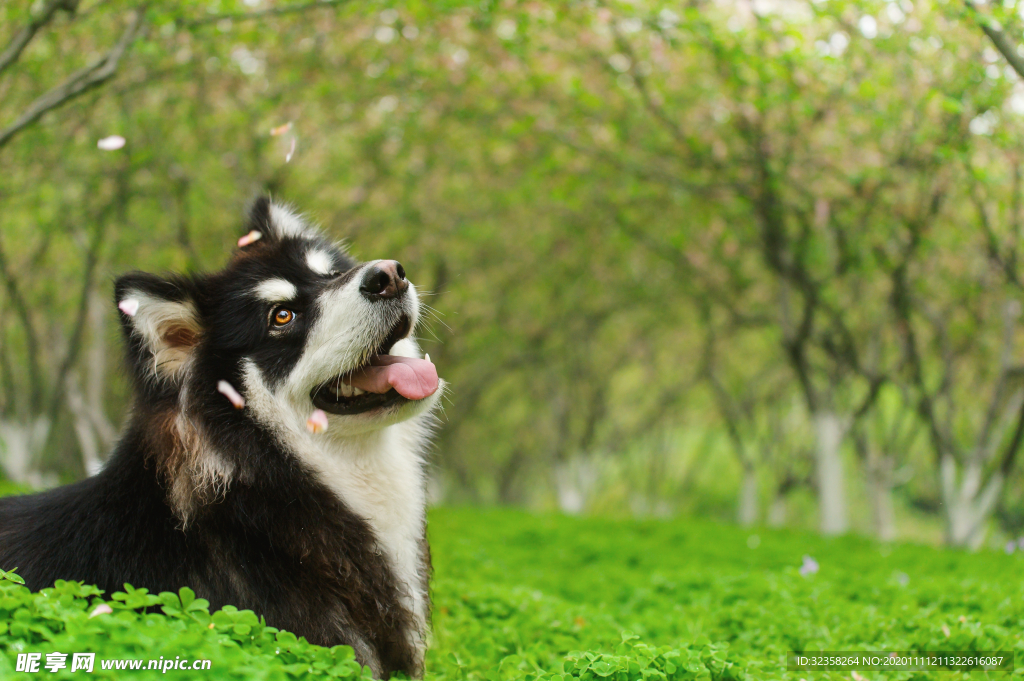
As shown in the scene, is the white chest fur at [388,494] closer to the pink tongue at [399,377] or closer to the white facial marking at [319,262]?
the pink tongue at [399,377]

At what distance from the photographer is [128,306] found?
11.3 feet

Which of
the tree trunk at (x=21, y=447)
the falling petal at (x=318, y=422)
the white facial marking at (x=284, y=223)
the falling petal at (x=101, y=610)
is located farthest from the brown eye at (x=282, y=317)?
the tree trunk at (x=21, y=447)

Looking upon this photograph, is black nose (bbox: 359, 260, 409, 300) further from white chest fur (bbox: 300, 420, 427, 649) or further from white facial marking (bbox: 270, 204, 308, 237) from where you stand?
white facial marking (bbox: 270, 204, 308, 237)

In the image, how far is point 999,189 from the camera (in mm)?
9758

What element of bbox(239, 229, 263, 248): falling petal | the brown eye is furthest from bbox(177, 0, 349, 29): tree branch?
the brown eye

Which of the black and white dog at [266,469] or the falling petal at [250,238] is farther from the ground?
the falling petal at [250,238]

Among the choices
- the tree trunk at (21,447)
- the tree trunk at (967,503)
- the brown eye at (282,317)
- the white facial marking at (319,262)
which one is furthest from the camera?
the tree trunk at (21,447)

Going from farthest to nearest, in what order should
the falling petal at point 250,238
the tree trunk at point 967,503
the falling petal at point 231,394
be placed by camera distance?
the tree trunk at point 967,503 → the falling petal at point 250,238 → the falling petal at point 231,394

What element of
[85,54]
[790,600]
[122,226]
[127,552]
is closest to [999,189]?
[790,600]

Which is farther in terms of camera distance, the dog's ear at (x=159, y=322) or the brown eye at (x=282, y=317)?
the brown eye at (x=282, y=317)

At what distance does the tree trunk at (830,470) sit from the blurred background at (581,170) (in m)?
0.05

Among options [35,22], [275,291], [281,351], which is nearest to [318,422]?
[281,351]

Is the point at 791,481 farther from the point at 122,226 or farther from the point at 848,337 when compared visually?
the point at 122,226

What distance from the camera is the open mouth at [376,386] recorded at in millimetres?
3691
